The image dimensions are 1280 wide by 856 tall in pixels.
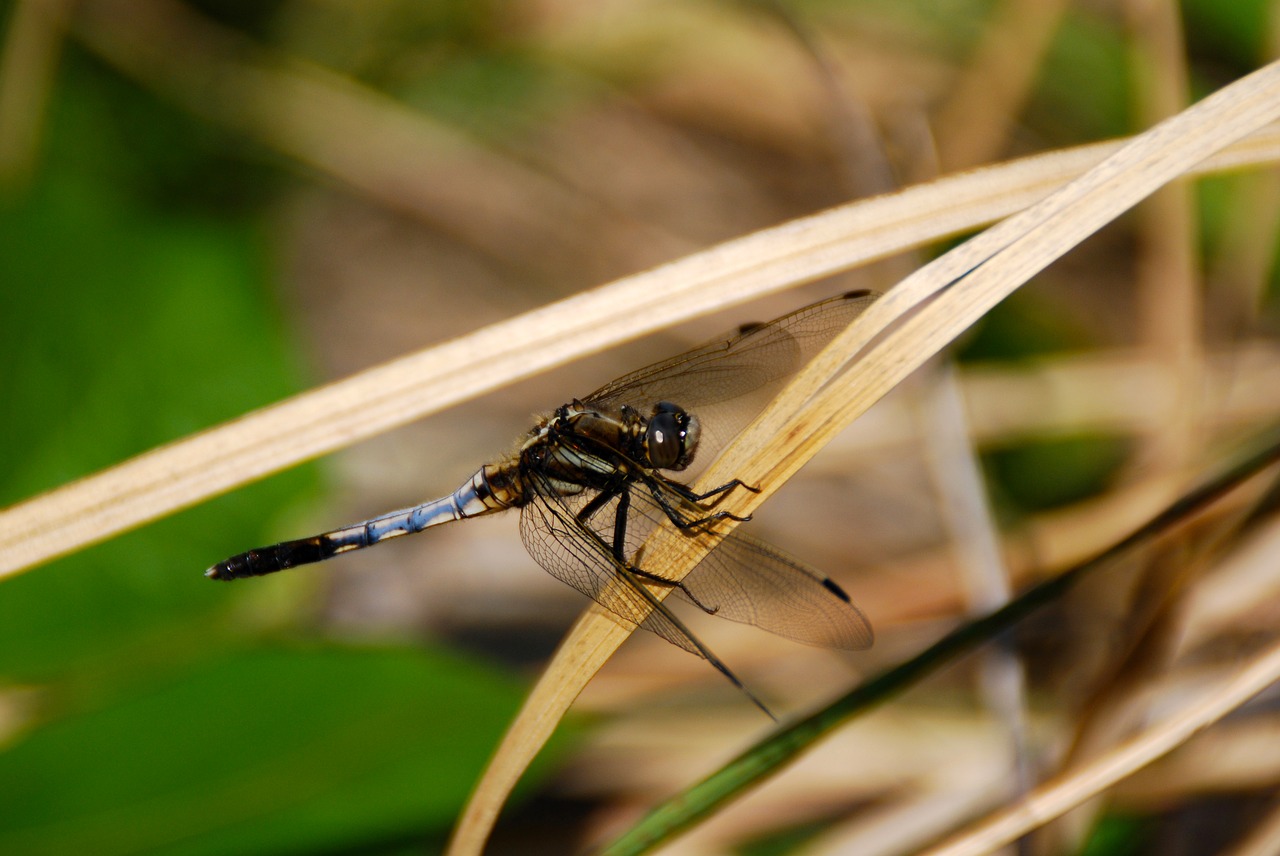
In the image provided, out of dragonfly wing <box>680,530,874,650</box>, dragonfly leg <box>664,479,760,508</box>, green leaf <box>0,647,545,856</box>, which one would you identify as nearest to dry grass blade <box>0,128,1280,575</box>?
dragonfly leg <box>664,479,760,508</box>

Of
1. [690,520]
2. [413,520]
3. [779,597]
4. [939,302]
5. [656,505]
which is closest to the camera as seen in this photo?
[939,302]

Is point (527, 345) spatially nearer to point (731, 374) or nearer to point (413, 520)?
point (731, 374)

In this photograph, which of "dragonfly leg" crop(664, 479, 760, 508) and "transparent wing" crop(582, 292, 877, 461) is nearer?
"dragonfly leg" crop(664, 479, 760, 508)

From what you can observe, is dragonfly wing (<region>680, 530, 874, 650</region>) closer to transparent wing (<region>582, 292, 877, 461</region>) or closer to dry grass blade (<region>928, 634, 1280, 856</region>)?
dry grass blade (<region>928, 634, 1280, 856</region>)

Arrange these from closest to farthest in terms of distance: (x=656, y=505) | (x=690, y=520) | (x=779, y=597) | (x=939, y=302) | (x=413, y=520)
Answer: (x=939, y=302) < (x=690, y=520) < (x=779, y=597) < (x=656, y=505) < (x=413, y=520)

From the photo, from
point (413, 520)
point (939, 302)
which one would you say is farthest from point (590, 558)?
point (939, 302)

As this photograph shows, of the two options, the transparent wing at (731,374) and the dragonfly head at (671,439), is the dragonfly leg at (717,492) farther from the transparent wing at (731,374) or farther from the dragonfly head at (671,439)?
the transparent wing at (731,374)

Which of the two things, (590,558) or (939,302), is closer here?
(939,302)

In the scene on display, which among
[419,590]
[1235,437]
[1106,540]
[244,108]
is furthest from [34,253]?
[1235,437]
